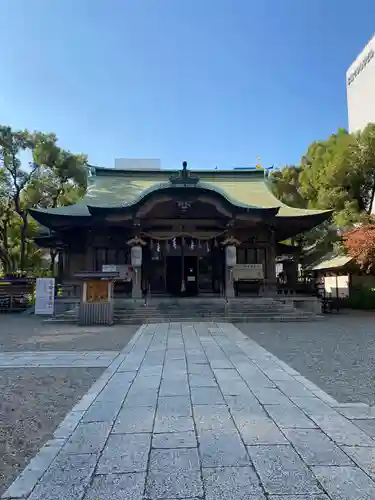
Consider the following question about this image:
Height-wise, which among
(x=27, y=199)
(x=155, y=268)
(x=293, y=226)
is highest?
(x=27, y=199)

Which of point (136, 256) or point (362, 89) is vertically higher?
point (362, 89)

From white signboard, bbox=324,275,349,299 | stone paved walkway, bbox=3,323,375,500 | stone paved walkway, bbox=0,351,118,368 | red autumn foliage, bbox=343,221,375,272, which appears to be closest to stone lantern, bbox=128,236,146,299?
stone paved walkway, bbox=0,351,118,368

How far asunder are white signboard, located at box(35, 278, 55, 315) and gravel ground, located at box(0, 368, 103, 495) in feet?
29.2

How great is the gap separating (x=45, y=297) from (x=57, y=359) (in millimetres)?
8442

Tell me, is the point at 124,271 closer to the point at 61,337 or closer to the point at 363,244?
the point at 61,337

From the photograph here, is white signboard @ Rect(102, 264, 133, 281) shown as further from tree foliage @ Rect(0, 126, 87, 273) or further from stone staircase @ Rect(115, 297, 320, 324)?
tree foliage @ Rect(0, 126, 87, 273)

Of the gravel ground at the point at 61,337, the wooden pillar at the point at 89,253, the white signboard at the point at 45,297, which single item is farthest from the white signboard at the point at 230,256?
the white signboard at the point at 45,297

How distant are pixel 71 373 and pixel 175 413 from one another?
2544 millimetres

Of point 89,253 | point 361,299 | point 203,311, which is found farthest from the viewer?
point 361,299

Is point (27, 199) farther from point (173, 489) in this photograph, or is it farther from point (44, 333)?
point (173, 489)

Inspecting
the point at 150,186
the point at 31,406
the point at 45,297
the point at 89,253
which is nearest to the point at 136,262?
the point at 89,253

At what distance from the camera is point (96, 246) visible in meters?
17.1

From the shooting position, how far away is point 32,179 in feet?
77.6

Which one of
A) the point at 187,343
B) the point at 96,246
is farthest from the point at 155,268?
the point at 187,343
